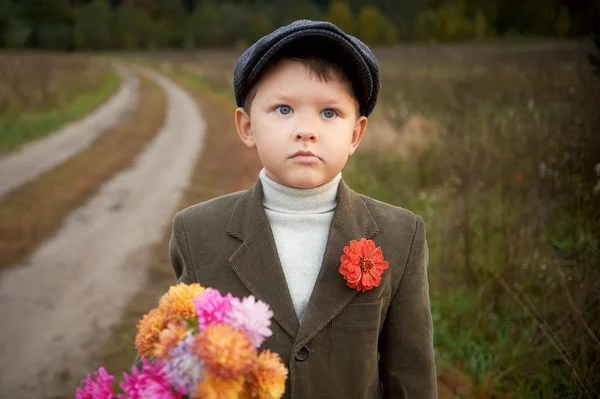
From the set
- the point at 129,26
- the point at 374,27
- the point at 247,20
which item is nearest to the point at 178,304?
the point at 374,27

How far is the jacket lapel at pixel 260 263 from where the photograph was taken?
48.0 inches

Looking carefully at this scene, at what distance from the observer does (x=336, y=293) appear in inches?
48.4

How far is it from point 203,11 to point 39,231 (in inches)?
1527

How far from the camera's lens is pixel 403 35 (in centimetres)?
2098

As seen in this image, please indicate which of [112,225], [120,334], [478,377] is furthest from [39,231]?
[478,377]

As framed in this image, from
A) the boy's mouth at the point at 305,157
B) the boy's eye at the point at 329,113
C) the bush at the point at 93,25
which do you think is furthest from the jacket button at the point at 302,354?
the bush at the point at 93,25

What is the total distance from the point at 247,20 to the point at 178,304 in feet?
106

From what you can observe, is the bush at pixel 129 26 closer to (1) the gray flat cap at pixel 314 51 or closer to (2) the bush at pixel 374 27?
(2) the bush at pixel 374 27

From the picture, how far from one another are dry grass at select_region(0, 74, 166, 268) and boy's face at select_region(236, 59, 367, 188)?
12.9 ft

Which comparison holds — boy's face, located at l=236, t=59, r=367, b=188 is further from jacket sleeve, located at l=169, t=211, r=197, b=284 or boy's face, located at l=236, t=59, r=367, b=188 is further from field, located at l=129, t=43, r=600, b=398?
field, located at l=129, t=43, r=600, b=398

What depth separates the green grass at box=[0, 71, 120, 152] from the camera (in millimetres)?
9219

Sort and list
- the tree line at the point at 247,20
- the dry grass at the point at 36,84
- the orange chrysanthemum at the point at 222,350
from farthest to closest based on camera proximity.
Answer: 1. the dry grass at the point at 36,84
2. the tree line at the point at 247,20
3. the orange chrysanthemum at the point at 222,350

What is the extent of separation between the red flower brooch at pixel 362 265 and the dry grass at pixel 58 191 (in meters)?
4.01

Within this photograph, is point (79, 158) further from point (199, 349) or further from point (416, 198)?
point (199, 349)
